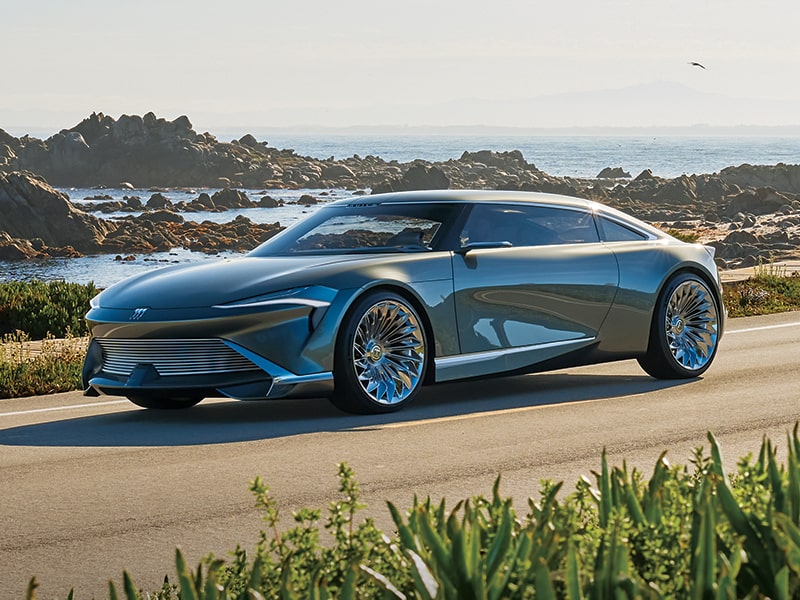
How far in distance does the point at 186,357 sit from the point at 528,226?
9.94 feet

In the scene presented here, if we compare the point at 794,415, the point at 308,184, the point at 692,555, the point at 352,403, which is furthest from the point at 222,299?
the point at 308,184

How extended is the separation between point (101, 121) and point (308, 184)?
26.7m

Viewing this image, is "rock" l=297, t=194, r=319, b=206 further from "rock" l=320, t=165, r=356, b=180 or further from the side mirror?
the side mirror

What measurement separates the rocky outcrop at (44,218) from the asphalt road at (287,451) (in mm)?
52058

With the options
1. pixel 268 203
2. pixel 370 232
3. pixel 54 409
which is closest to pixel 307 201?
pixel 268 203

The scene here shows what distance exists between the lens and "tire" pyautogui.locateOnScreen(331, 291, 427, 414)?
369 inches

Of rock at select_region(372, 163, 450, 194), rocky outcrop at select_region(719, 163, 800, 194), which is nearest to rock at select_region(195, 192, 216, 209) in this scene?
rock at select_region(372, 163, 450, 194)

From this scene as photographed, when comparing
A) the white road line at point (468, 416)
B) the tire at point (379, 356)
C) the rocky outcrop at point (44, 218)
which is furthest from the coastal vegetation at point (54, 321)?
the rocky outcrop at point (44, 218)

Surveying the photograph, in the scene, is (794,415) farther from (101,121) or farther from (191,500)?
(101,121)

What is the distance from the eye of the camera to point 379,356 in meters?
9.55

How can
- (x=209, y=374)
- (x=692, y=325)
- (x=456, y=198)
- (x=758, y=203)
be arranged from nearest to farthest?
1. (x=209, y=374)
2. (x=456, y=198)
3. (x=692, y=325)
4. (x=758, y=203)

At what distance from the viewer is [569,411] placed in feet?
32.4

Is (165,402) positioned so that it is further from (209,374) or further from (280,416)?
(209,374)

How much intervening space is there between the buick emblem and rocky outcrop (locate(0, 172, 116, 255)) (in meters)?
52.6
